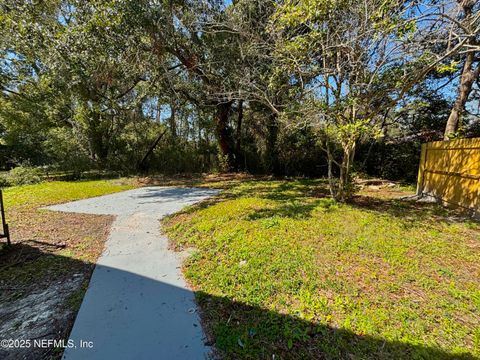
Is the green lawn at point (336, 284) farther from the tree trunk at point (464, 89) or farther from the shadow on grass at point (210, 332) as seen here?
the tree trunk at point (464, 89)

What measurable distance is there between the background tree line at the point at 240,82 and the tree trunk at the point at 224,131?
0.22 feet

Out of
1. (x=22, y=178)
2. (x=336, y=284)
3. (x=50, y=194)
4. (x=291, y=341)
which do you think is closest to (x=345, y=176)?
(x=336, y=284)

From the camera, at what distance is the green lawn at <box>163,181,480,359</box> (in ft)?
5.57

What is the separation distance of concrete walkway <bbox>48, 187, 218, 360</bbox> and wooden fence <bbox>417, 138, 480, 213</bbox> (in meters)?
5.22

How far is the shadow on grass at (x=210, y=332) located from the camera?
1.62m

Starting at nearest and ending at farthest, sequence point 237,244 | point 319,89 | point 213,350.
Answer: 1. point 213,350
2. point 237,244
3. point 319,89

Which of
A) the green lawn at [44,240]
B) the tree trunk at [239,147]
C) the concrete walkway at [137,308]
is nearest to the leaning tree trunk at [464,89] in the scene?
the concrete walkway at [137,308]

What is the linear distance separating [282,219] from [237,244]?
1.15 meters

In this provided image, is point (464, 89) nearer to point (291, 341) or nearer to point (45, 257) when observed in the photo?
point (291, 341)

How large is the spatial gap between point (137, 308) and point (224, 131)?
9452 millimetres

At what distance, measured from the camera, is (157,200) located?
6188 millimetres

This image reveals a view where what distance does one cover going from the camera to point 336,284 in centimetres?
232

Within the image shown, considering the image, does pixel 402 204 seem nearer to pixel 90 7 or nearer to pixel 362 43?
pixel 362 43

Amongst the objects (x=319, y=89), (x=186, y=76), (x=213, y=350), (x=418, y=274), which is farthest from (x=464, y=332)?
(x=186, y=76)
